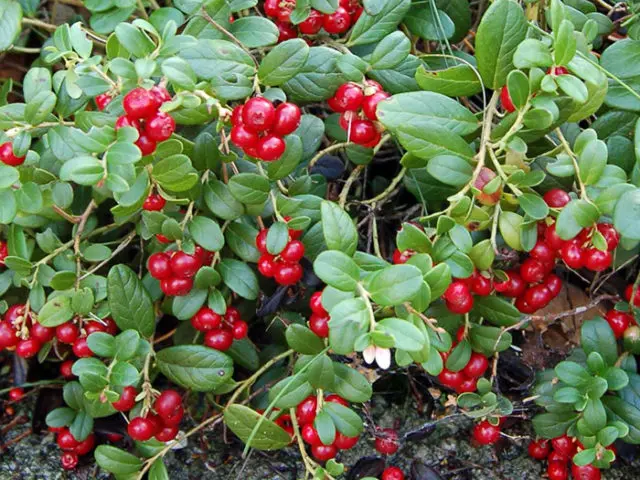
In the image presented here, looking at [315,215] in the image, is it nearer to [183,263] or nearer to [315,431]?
[183,263]

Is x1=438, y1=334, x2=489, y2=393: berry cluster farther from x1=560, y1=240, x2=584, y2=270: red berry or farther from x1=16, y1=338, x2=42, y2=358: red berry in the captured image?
x1=16, y1=338, x2=42, y2=358: red berry

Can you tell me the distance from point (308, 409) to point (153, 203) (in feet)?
1.79

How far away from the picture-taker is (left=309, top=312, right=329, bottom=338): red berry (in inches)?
60.2

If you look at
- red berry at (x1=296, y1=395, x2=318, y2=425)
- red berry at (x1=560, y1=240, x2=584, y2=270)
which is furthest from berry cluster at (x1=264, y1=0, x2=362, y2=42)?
red berry at (x1=296, y1=395, x2=318, y2=425)

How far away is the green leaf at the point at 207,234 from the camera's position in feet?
5.26

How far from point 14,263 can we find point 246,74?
0.69 metres

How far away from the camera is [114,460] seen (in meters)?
1.72

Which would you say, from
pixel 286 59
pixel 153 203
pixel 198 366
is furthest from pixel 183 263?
pixel 286 59

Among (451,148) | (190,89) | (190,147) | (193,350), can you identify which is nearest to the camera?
(190,89)

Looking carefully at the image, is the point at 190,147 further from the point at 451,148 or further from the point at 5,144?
the point at 451,148

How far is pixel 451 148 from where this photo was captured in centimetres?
149

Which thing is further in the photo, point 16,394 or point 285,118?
point 16,394

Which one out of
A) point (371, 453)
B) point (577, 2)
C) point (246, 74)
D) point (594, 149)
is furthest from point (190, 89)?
point (371, 453)

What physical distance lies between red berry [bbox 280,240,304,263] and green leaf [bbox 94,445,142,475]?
0.62 m
